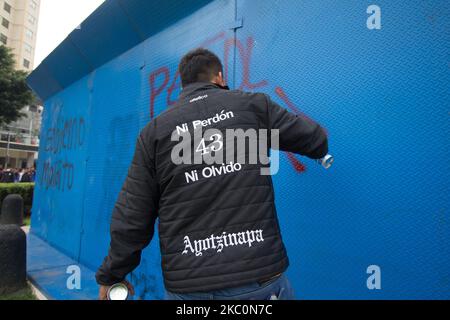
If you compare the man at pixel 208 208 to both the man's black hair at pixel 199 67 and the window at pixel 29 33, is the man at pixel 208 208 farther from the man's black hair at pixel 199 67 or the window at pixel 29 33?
the window at pixel 29 33

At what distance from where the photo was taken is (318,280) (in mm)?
2289

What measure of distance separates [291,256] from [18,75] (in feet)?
73.9

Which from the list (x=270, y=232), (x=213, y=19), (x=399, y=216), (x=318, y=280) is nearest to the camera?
(x=270, y=232)

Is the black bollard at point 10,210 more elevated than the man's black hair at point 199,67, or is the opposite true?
the man's black hair at point 199,67

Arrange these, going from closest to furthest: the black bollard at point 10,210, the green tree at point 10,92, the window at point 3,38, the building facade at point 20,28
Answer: the black bollard at point 10,210, the green tree at point 10,92, the window at point 3,38, the building facade at point 20,28

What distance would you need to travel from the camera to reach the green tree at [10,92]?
18438 mm

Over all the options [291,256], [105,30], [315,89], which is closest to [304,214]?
[291,256]

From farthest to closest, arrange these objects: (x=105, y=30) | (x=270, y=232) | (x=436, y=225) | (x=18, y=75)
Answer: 1. (x=18, y=75)
2. (x=105, y=30)
3. (x=436, y=225)
4. (x=270, y=232)

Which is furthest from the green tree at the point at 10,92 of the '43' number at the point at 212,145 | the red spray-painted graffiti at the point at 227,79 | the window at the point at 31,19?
the window at the point at 31,19

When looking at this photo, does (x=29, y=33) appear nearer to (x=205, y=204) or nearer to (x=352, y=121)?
(x=352, y=121)

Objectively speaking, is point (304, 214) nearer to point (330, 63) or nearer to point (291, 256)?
point (291, 256)

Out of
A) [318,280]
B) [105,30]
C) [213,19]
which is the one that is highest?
[105,30]

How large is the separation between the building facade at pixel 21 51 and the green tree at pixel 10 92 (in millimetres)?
25196

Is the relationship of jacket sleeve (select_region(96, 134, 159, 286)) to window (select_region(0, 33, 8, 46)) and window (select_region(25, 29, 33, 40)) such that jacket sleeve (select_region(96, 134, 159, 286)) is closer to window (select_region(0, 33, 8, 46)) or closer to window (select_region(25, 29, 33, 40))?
window (select_region(0, 33, 8, 46))
